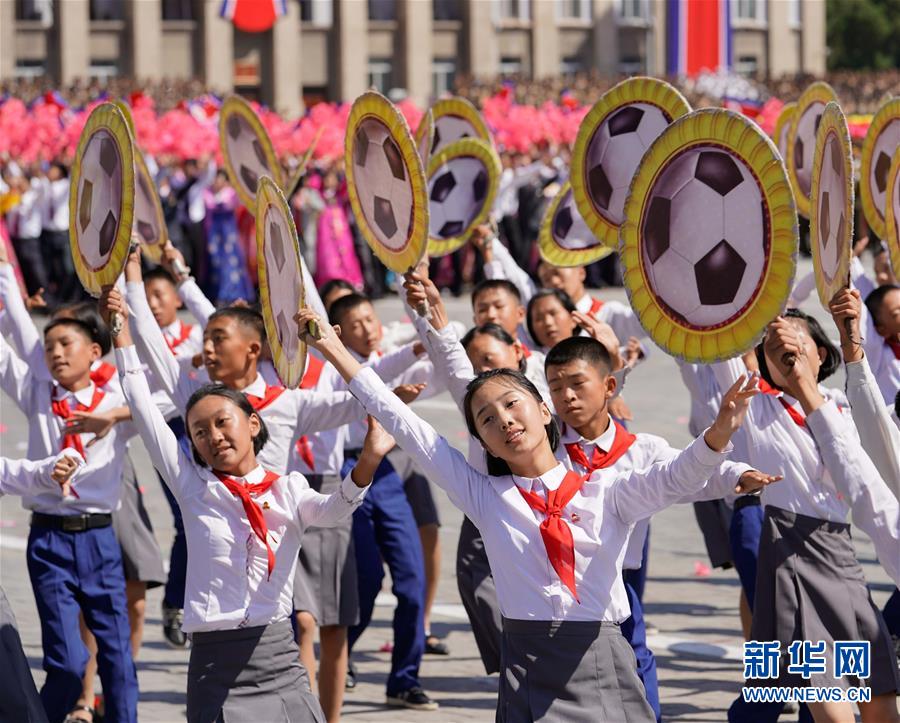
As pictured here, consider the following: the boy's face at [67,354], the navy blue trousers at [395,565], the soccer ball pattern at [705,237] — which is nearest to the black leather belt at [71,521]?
the boy's face at [67,354]

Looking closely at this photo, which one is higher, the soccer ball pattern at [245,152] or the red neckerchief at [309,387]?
the soccer ball pattern at [245,152]

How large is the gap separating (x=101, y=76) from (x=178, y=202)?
99.0 feet

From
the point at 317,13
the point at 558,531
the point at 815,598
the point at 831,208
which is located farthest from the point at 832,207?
the point at 317,13

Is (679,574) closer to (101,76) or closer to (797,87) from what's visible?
(797,87)

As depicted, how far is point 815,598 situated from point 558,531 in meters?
1.35

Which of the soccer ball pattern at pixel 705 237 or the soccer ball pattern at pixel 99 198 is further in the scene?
the soccer ball pattern at pixel 99 198

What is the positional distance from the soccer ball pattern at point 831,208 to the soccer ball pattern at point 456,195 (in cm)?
326

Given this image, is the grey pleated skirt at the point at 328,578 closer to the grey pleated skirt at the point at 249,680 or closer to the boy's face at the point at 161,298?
the grey pleated skirt at the point at 249,680

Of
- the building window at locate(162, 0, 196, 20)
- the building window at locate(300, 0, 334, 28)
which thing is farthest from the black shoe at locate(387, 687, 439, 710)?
the building window at locate(300, 0, 334, 28)

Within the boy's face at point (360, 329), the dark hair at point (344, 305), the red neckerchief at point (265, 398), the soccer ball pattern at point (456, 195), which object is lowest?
the red neckerchief at point (265, 398)

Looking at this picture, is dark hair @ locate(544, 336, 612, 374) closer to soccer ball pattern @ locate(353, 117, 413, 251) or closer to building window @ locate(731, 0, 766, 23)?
soccer ball pattern @ locate(353, 117, 413, 251)

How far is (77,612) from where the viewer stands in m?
6.48

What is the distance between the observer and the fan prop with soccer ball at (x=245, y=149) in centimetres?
839

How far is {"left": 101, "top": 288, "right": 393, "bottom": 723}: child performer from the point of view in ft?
16.8
